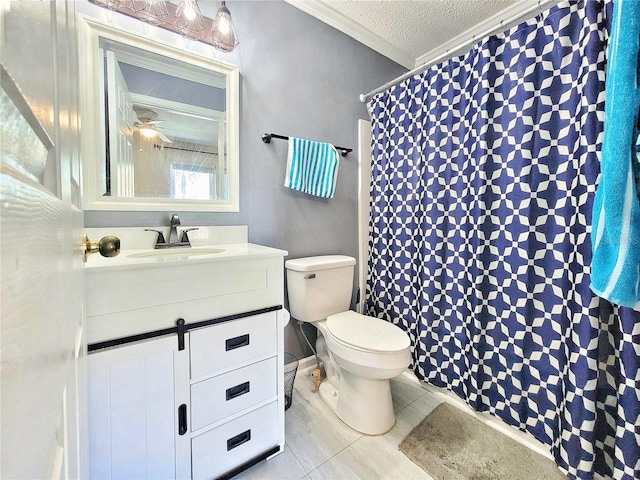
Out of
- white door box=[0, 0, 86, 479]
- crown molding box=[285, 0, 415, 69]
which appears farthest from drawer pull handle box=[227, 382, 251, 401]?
crown molding box=[285, 0, 415, 69]

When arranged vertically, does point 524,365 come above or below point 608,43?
below

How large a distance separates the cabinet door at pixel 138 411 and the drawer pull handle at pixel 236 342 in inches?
5.8

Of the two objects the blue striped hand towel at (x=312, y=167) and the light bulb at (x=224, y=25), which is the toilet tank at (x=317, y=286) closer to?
the blue striped hand towel at (x=312, y=167)

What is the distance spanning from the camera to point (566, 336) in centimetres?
110

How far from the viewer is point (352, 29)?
1829 mm

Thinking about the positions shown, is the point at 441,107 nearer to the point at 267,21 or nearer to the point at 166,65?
the point at 267,21

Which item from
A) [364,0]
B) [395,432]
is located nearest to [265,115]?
[364,0]

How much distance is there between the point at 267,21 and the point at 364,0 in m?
0.63

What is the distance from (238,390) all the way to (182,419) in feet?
0.66

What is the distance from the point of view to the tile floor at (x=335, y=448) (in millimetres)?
1119

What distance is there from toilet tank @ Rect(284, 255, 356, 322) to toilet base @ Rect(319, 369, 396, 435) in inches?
15.0

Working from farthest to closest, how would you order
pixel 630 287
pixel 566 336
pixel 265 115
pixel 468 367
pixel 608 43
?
pixel 265 115 → pixel 468 367 → pixel 566 336 → pixel 608 43 → pixel 630 287

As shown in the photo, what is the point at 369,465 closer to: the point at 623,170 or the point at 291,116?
the point at 623,170

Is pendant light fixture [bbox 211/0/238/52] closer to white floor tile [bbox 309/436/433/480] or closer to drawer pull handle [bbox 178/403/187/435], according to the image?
drawer pull handle [bbox 178/403/187/435]
